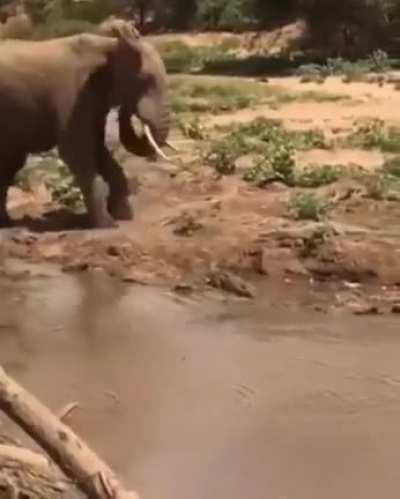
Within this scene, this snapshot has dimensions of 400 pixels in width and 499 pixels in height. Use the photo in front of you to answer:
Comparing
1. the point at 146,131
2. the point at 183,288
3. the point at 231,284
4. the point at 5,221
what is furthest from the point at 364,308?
the point at 5,221

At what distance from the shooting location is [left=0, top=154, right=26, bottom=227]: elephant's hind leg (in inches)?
459

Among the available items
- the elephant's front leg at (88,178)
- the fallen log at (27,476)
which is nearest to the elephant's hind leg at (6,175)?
the elephant's front leg at (88,178)

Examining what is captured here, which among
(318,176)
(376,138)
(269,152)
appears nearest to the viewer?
(318,176)

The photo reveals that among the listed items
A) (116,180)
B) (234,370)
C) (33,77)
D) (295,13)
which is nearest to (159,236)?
(116,180)

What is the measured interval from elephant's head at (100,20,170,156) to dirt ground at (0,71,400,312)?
2.43ft

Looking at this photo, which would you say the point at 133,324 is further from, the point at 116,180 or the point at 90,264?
the point at 116,180

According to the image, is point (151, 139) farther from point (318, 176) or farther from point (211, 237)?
point (318, 176)

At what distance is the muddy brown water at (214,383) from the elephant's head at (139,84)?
5.32 ft

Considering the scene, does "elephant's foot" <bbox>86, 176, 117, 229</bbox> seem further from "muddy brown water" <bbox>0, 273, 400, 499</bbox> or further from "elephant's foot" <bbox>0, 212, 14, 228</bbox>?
"muddy brown water" <bbox>0, 273, 400, 499</bbox>

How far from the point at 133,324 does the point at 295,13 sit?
16982 millimetres

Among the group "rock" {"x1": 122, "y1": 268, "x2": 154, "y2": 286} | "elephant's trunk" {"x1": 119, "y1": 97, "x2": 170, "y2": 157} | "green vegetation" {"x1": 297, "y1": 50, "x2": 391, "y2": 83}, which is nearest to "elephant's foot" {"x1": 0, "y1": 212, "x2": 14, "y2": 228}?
"elephant's trunk" {"x1": 119, "y1": 97, "x2": 170, "y2": 157}

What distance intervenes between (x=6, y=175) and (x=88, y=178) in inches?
29.5

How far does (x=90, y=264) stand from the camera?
1060 centimetres

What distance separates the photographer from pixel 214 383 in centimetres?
798
